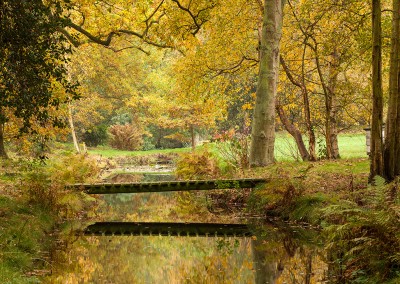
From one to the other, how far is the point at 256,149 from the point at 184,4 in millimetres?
5834

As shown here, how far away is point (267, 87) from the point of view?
15.6m

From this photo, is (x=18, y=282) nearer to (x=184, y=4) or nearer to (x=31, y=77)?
(x=31, y=77)

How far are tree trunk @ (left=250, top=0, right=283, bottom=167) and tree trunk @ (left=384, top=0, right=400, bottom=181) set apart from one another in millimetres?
5999

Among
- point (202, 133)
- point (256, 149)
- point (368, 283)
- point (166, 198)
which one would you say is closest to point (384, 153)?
point (368, 283)

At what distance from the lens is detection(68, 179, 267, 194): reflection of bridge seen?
42.2 ft

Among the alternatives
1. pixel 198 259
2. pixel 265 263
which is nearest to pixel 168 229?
pixel 198 259

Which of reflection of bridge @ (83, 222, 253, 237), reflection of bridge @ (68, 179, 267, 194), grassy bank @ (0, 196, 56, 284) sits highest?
reflection of bridge @ (68, 179, 267, 194)

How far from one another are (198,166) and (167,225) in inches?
211

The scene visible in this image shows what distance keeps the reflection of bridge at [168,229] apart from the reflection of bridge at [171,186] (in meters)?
1.01

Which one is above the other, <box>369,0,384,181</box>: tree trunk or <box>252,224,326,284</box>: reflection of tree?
<box>369,0,384,181</box>: tree trunk

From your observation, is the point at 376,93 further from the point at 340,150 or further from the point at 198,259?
the point at 340,150

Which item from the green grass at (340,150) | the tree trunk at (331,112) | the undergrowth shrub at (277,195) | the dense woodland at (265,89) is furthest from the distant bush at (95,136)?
the undergrowth shrub at (277,195)

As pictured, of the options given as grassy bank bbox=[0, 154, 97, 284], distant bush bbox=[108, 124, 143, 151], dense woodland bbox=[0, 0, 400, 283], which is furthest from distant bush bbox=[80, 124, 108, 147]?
grassy bank bbox=[0, 154, 97, 284]

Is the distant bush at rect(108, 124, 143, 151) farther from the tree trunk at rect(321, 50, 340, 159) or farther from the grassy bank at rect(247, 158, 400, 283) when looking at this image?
the grassy bank at rect(247, 158, 400, 283)
